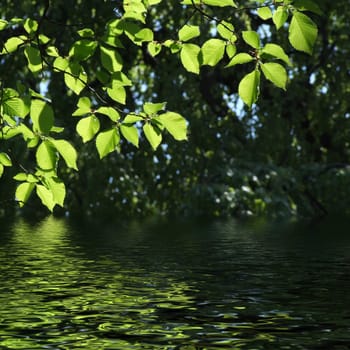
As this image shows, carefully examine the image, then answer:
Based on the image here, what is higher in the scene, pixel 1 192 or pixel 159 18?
pixel 159 18

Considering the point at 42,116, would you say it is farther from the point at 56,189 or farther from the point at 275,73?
the point at 275,73

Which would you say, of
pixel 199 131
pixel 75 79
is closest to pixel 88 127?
pixel 75 79

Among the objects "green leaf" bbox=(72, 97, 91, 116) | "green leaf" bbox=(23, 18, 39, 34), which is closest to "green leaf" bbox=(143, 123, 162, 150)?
"green leaf" bbox=(72, 97, 91, 116)

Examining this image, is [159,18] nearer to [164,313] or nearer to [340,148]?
[340,148]

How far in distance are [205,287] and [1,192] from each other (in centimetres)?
922

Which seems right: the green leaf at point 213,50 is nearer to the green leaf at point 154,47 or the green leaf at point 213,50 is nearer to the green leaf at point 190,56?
the green leaf at point 190,56

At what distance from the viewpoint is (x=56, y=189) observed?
15.8 ft

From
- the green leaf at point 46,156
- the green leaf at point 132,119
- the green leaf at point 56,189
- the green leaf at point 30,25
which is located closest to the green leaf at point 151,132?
the green leaf at point 132,119

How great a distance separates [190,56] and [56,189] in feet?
3.06

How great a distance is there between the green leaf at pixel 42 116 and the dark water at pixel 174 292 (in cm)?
90

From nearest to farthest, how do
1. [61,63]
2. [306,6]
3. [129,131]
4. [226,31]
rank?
[306,6] → [129,131] → [226,31] → [61,63]

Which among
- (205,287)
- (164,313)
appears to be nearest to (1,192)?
(205,287)

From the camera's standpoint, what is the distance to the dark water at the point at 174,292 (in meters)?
4.37

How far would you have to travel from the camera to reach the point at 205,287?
611 centimetres
